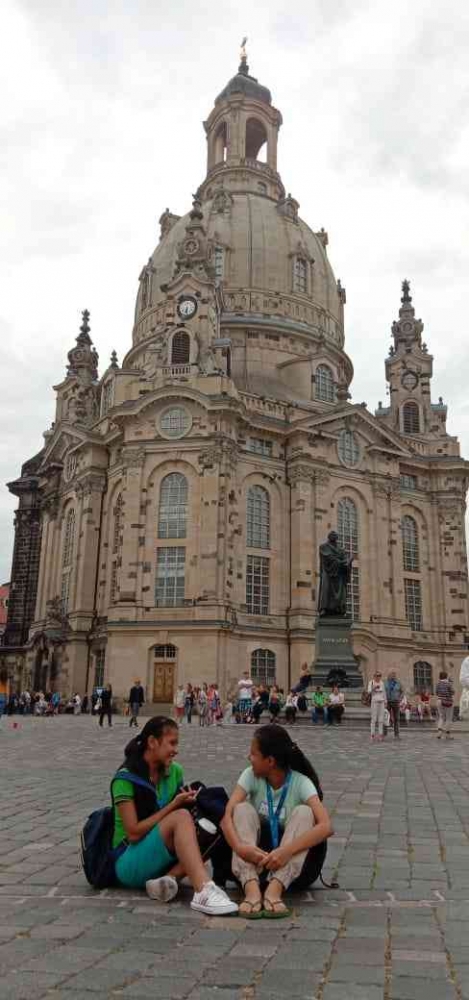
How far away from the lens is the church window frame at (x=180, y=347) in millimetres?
48469

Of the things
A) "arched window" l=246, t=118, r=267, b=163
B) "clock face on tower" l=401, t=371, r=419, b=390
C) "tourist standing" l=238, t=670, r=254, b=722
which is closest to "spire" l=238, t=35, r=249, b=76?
"arched window" l=246, t=118, r=267, b=163

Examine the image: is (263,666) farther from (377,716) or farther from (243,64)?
(243,64)

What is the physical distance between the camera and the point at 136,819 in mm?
5633

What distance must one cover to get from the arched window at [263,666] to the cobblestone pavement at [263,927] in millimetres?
34313

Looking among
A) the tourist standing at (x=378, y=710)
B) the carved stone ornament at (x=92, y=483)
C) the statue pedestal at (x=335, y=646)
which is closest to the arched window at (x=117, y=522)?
the carved stone ornament at (x=92, y=483)

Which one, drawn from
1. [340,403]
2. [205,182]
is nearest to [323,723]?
[340,403]

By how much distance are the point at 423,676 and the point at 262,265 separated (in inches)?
1178

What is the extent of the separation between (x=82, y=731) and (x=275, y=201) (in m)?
48.2

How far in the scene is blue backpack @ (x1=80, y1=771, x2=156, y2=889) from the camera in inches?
229

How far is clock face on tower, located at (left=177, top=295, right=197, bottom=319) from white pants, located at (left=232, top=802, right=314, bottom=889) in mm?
45385

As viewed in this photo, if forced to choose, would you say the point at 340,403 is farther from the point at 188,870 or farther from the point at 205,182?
the point at 188,870

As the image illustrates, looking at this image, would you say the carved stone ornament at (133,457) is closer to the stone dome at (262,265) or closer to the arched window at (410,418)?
the stone dome at (262,265)

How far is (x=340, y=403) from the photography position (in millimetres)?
50969

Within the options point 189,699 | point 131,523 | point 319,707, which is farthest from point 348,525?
point 319,707
